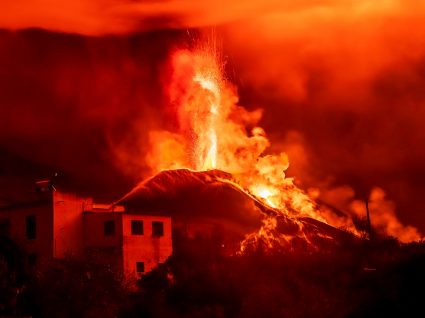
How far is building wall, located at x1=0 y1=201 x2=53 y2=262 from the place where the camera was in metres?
76.3

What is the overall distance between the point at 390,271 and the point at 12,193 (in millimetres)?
53654

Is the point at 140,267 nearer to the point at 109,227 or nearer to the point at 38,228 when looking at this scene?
the point at 109,227

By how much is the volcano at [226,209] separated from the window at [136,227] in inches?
611

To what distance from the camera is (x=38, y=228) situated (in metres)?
77.3

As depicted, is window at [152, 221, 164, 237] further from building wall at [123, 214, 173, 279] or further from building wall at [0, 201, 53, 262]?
building wall at [0, 201, 53, 262]

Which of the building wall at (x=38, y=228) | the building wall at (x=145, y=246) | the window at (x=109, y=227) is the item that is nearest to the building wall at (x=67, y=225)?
the building wall at (x=38, y=228)

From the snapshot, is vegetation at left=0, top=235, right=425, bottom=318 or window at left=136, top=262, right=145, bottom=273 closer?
vegetation at left=0, top=235, right=425, bottom=318

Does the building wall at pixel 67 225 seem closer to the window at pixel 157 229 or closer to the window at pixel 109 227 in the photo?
the window at pixel 109 227

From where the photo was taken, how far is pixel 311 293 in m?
71.7

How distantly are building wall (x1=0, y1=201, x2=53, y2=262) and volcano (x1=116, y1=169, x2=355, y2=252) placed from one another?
1950cm

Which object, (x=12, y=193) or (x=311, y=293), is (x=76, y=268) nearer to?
(x=311, y=293)

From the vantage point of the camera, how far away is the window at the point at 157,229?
8162 centimetres

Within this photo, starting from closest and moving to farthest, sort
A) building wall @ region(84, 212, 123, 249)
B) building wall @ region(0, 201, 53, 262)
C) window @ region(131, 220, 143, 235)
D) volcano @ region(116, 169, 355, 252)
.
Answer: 1. building wall @ region(0, 201, 53, 262)
2. building wall @ region(84, 212, 123, 249)
3. window @ region(131, 220, 143, 235)
4. volcano @ region(116, 169, 355, 252)

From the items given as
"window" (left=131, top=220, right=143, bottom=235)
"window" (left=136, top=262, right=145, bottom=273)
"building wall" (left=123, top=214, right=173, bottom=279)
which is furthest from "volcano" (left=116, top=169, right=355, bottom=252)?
"window" (left=136, top=262, right=145, bottom=273)
